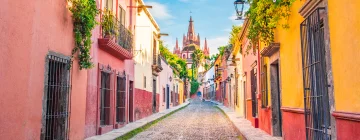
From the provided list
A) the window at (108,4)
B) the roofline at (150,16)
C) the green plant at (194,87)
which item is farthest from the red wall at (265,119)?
the green plant at (194,87)

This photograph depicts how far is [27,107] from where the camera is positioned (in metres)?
6.51

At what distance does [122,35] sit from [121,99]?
110 inches

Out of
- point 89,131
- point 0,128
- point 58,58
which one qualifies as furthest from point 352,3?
point 89,131

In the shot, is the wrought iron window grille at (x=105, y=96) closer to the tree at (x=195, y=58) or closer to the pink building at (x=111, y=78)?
the pink building at (x=111, y=78)

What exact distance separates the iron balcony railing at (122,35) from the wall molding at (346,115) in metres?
8.36

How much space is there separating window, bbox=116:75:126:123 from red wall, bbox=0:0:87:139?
583cm

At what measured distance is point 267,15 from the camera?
8.23 m

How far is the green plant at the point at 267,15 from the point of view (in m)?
7.59

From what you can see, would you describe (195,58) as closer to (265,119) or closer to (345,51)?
(265,119)

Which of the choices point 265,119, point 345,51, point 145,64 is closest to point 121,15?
point 145,64

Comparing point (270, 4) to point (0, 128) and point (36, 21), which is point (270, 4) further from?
point (0, 128)

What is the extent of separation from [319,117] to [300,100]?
1.27 meters

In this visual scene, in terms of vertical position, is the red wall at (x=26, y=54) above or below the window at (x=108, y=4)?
below

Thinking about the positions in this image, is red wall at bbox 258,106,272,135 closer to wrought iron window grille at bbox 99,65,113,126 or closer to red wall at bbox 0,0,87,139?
wrought iron window grille at bbox 99,65,113,126
